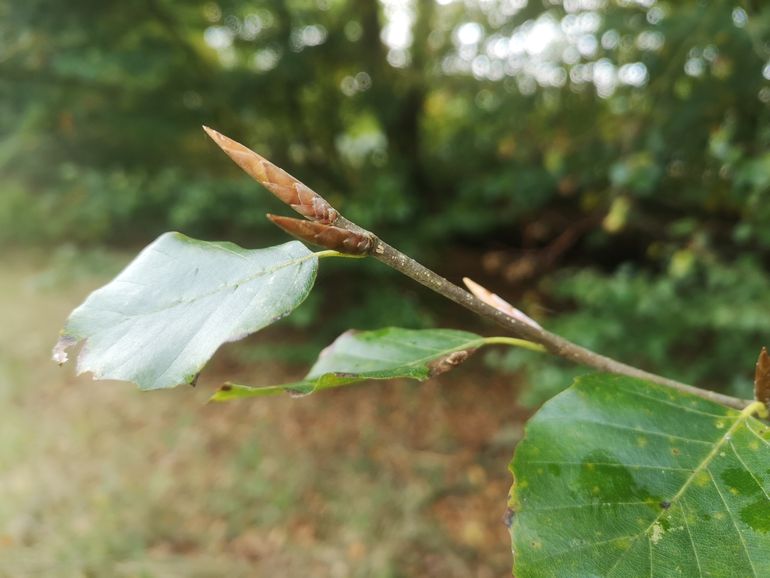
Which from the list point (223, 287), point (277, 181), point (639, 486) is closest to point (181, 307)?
point (223, 287)

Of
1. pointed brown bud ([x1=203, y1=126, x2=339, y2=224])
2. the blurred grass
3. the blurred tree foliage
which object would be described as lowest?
the blurred grass

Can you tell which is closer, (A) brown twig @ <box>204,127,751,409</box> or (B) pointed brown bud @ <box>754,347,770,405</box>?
(A) brown twig @ <box>204,127,751,409</box>

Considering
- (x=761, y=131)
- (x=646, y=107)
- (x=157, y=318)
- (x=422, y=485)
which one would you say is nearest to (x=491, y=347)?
(x=422, y=485)

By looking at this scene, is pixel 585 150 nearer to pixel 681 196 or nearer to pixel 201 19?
pixel 681 196

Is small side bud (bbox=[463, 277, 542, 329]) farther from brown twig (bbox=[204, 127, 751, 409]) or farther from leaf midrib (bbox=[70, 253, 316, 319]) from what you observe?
leaf midrib (bbox=[70, 253, 316, 319])

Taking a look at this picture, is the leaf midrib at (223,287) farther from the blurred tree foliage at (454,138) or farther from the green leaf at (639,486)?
the blurred tree foliage at (454,138)

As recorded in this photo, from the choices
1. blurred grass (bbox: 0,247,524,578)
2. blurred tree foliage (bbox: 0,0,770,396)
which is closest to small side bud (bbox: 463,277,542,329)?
blurred tree foliage (bbox: 0,0,770,396)

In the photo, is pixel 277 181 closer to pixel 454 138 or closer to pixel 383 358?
pixel 383 358
